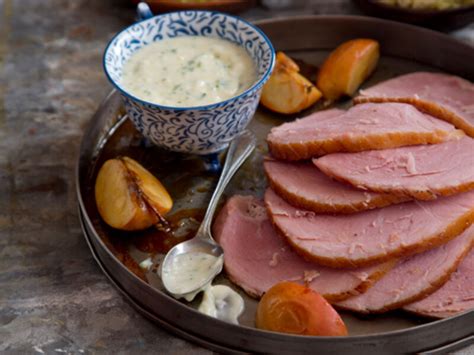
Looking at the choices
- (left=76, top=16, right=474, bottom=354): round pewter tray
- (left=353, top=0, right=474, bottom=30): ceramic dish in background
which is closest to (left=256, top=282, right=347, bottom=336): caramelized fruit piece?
(left=76, top=16, right=474, bottom=354): round pewter tray

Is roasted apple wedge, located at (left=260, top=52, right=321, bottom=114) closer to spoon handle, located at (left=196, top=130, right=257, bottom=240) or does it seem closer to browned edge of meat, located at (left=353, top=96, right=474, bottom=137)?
spoon handle, located at (left=196, top=130, right=257, bottom=240)

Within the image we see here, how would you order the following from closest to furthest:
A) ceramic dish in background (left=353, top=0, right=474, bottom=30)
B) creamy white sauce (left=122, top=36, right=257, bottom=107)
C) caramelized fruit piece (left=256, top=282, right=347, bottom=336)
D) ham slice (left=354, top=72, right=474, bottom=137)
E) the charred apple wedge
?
caramelized fruit piece (left=256, top=282, right=347, bottom=336)
the charred apple wedge
creamy white sauce (left=122, top=36, right=257, bottom=107)
ham slice (left=354, top=72, right=474, bottom=137)
ceramic dish in background (left=353, top=0, right=474, bottom=30)

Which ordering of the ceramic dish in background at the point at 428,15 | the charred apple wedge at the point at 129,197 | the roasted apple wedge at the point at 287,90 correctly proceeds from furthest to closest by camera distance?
the ceramic dish in background at the point at 428,15
the roasted apple wedge at the point at 287,90
the charred apple wedge at the point at 129,197

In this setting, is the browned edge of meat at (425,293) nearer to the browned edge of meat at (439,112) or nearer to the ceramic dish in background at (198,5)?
the browned edge of meat at (439,112)

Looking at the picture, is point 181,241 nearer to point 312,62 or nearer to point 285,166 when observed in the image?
point 285,166

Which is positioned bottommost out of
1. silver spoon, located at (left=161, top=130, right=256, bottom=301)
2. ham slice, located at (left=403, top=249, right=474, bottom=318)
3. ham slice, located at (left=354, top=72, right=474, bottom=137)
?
silver spoon, located at (left=161, top=130, right=256, bottom=301)

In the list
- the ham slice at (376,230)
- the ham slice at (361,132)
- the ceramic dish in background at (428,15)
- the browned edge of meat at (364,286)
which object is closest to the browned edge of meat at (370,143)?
the ham slice at (361,132)
